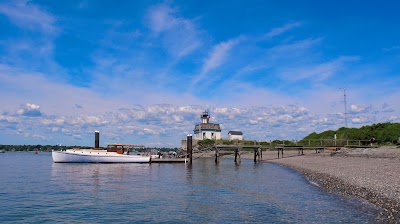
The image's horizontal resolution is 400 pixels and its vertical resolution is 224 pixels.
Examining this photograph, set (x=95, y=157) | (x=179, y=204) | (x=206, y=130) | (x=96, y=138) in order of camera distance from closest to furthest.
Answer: (x=179, y=204)
(x=95, y=157)
(x=96, y=138)
(x=206, y=130)

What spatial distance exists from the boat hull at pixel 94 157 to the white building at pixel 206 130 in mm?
65863

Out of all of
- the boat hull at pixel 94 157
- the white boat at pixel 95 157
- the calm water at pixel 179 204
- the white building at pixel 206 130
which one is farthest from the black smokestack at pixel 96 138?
the white building at pixel 206 130

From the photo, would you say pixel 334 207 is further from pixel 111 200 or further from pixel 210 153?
pixel 210 153

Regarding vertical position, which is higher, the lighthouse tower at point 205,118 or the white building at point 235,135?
the lighthouse tower at point 205,118

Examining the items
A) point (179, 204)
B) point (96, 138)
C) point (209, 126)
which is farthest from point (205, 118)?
point (179, 204)

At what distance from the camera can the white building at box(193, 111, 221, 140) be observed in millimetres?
125750

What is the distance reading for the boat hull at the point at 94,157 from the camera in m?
59.1

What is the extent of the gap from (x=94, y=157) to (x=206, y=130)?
69.6 meters

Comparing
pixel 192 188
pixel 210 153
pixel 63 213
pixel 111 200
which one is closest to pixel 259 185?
pixel 192 188

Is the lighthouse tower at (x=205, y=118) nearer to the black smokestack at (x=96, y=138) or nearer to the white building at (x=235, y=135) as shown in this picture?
the white building at (x=235, y=135)

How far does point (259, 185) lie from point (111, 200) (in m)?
12.5

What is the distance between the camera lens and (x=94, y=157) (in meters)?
59.3

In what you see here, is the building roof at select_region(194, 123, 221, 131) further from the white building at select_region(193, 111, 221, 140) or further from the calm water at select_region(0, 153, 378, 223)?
the calm water at select_region(0, 153, 378, 223)

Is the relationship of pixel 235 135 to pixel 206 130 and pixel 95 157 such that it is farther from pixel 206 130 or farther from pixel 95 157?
pixel 95 157
